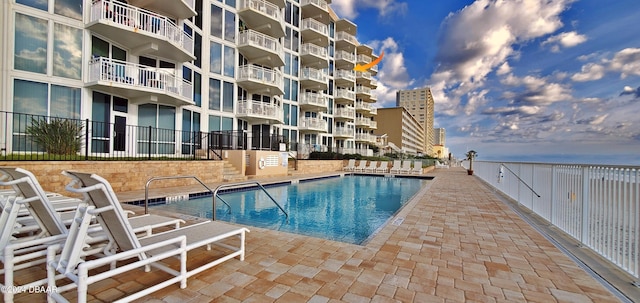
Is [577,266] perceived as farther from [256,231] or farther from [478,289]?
[256,231]

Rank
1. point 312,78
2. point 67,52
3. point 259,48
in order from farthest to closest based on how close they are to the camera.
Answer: point 312,78, point 259,48, point 67,52

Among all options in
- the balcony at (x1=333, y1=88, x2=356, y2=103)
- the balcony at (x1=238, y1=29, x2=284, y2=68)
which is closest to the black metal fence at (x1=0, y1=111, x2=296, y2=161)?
the balcony at (x1=238, y1=29, x2=284, y2=68)

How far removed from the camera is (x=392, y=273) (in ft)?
9.34

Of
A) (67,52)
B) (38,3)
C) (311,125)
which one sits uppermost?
(38,3)

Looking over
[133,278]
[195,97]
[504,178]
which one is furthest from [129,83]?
[504,178]

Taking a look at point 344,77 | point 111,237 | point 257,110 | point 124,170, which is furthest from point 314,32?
point 111,237

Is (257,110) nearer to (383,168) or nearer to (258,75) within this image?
(258,75)

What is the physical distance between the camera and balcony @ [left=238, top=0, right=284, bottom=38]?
685 inches

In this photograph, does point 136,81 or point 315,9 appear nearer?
point 136,81

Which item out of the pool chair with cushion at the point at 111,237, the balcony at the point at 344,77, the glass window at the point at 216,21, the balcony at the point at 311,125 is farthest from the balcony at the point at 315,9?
the pool chair with cushion at the point at 111,237

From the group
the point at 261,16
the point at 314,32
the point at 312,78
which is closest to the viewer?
the point at 261,16

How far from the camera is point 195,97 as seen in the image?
1480 cm

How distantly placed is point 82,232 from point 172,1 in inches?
532

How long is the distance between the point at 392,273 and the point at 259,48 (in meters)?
17.2
